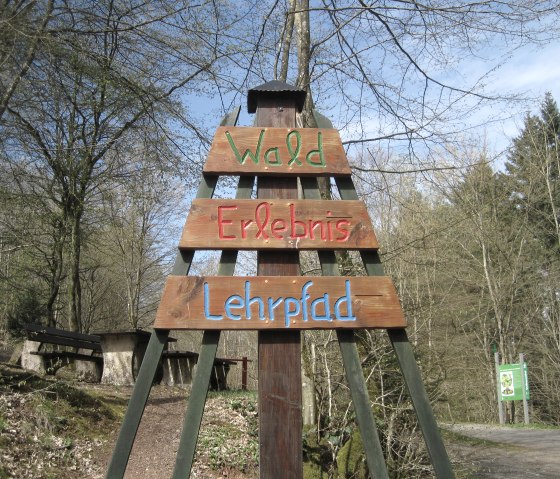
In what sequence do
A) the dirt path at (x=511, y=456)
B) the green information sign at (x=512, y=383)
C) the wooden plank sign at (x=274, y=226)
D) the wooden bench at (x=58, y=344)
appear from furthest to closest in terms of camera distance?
the green information sign at (x=512, y=383) < the wooden bench at (x=58, y=344) < the dirt path at (x=511, y=456) < the wooden plank sign at (x=274, y=226)

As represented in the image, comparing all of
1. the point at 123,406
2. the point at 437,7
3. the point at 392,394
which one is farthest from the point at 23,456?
the point at 437,7

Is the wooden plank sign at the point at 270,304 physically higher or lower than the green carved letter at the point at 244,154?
lower

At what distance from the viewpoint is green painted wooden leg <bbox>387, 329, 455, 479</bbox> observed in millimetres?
2652

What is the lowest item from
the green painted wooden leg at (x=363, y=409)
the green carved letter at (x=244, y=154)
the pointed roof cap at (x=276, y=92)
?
the green painted wooden leg at (x=363, y=409)

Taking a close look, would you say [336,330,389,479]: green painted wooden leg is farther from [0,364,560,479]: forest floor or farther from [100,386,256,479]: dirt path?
[100,386,256,479]: dirt path

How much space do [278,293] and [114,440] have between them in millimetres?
4573

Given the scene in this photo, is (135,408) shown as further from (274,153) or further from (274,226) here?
(274,153)

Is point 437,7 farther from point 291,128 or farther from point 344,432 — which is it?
point 344,432

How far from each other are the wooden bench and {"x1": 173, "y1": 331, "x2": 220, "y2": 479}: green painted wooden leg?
6868 millimetres

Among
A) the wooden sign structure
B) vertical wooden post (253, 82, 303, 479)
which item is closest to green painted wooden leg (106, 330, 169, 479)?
the wooden sign structure

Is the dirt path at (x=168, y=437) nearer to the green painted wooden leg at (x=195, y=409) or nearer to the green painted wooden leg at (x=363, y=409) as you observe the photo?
the green painted wooden leg at (x=195, y=409)

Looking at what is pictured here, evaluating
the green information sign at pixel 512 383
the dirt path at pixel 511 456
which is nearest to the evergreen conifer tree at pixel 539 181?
the green information sign at pixel 512 383

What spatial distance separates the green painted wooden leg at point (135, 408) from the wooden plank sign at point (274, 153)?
983mm

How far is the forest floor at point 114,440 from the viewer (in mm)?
5570
